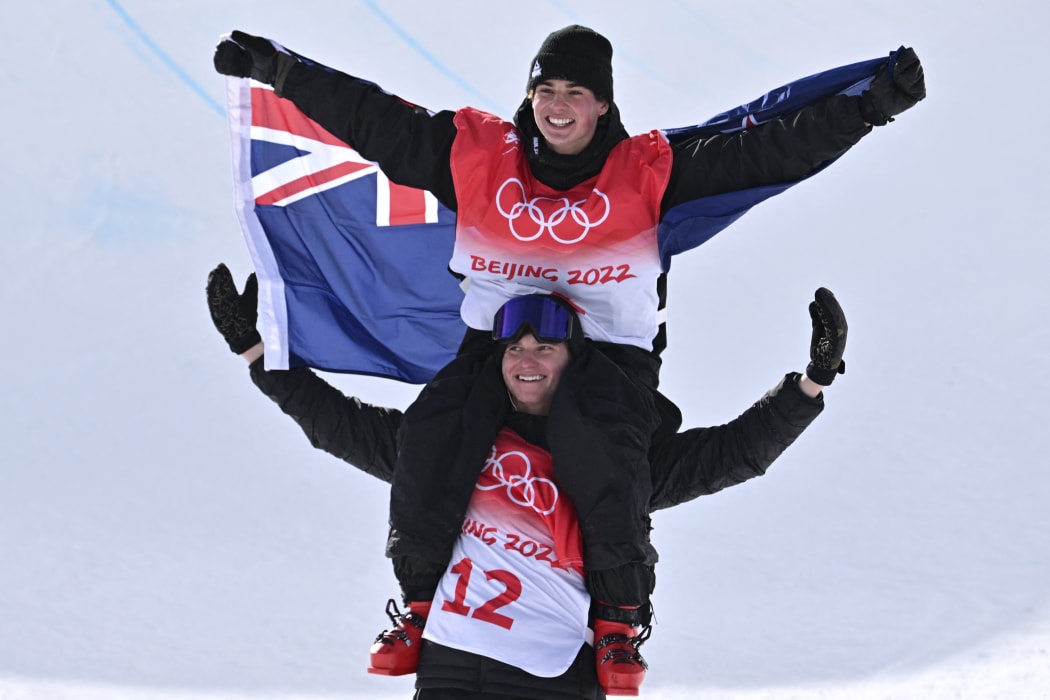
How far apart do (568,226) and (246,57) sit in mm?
988

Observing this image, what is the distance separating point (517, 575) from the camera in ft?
10.4

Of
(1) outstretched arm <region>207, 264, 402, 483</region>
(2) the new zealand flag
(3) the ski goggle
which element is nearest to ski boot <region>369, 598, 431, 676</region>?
(1) outstretched arm <region>207, 264, 402, 483</region>

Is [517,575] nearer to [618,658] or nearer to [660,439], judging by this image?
[618,658]

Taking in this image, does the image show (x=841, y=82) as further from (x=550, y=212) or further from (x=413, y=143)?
(x=413, y=143)

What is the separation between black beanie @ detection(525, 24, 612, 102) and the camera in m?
3.32

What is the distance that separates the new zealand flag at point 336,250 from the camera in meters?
3.89

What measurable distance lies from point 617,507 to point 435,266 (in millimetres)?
1228

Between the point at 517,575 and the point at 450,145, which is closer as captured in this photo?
the point at 517,575

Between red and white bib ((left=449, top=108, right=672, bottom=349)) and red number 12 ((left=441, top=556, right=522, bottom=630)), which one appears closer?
red number 12 ((left=441, top=556, right=522, bottom=630))

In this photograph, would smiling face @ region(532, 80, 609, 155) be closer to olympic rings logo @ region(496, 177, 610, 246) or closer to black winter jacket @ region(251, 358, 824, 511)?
olympic rings logo @ region(496, 177, 610, 246)

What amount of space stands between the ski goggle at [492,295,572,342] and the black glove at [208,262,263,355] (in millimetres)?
886

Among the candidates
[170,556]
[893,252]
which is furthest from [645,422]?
[893,252]

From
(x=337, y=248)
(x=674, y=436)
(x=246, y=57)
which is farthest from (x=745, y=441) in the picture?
(x=246, y=57)

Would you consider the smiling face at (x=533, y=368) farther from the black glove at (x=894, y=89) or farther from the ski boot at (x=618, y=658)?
the black glove at (x=894, y=89)
